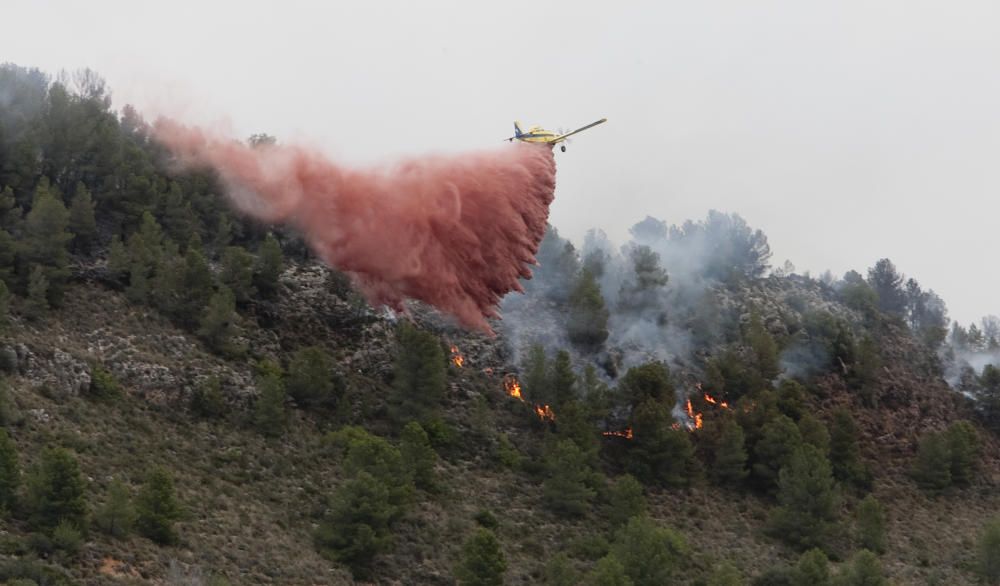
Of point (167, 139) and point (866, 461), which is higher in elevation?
point (167, 139)

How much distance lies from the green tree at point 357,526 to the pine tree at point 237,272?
24.2 meters

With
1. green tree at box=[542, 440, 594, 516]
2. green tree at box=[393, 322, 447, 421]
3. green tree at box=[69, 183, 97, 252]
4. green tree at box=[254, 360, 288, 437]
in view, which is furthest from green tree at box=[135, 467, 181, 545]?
green tree at box=[69, 183, 97, 252]

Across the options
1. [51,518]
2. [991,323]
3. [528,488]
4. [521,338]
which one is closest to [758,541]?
[528,488]

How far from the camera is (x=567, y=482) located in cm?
7594

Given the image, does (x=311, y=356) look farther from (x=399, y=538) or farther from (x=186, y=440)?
(x=399, y=538)

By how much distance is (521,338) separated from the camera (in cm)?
9812

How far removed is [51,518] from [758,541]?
4639 cm

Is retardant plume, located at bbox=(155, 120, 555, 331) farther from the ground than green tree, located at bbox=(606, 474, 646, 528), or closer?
farther from the ground

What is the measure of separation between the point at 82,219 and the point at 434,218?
908 inches

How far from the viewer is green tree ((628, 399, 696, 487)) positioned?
277 ft

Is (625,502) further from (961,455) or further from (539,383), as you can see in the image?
(961,455)

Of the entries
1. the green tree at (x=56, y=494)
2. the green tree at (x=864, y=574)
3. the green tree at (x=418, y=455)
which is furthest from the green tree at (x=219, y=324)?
the green tree at (x=864, y=574)

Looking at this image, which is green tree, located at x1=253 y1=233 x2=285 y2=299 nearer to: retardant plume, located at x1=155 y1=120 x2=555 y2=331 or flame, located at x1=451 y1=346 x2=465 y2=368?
retardant plume, located at x1=155 y1=120 x2=555 y2=331

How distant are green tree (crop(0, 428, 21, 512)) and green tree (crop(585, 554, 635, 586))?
27.1 meters
